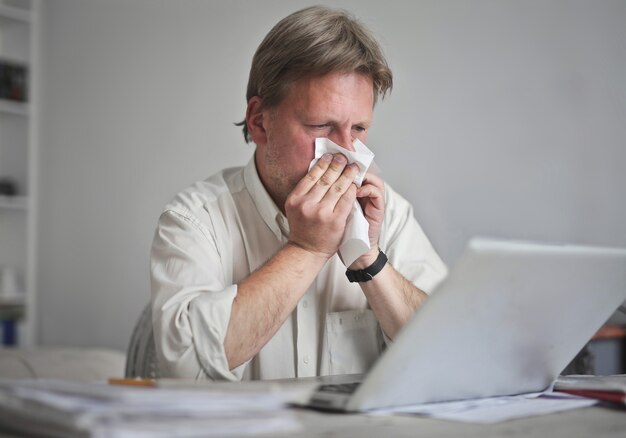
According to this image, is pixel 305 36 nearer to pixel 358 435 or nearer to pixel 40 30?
pixel 358 435

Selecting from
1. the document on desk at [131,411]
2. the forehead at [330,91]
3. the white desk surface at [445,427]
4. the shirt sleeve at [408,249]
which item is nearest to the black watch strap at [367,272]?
the shirt sleeve at [408,249]

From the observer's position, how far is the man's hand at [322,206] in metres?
1.33

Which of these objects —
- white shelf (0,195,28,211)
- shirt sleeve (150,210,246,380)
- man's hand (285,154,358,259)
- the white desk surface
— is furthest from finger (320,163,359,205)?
white shelf (0,195,28,211)

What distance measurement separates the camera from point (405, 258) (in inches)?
65.4

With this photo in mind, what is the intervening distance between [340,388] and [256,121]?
899 mm

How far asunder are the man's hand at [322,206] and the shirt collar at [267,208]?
0.21 metres

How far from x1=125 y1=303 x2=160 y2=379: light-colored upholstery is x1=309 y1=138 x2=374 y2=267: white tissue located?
20.1 inches

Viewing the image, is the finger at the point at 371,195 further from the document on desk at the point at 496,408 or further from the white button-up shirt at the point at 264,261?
the document on desk at the point at 496,408

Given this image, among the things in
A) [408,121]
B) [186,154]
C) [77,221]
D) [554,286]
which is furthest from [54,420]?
[77,221]

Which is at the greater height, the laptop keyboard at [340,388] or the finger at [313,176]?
the finger at [313,176]

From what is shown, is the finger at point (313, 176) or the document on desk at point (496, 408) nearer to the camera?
the document on desk at point (496, 408)

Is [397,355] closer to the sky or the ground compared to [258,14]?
closer to the ground

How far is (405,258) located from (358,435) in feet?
3.40

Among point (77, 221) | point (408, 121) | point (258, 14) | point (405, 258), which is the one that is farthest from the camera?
point (77, 221)
